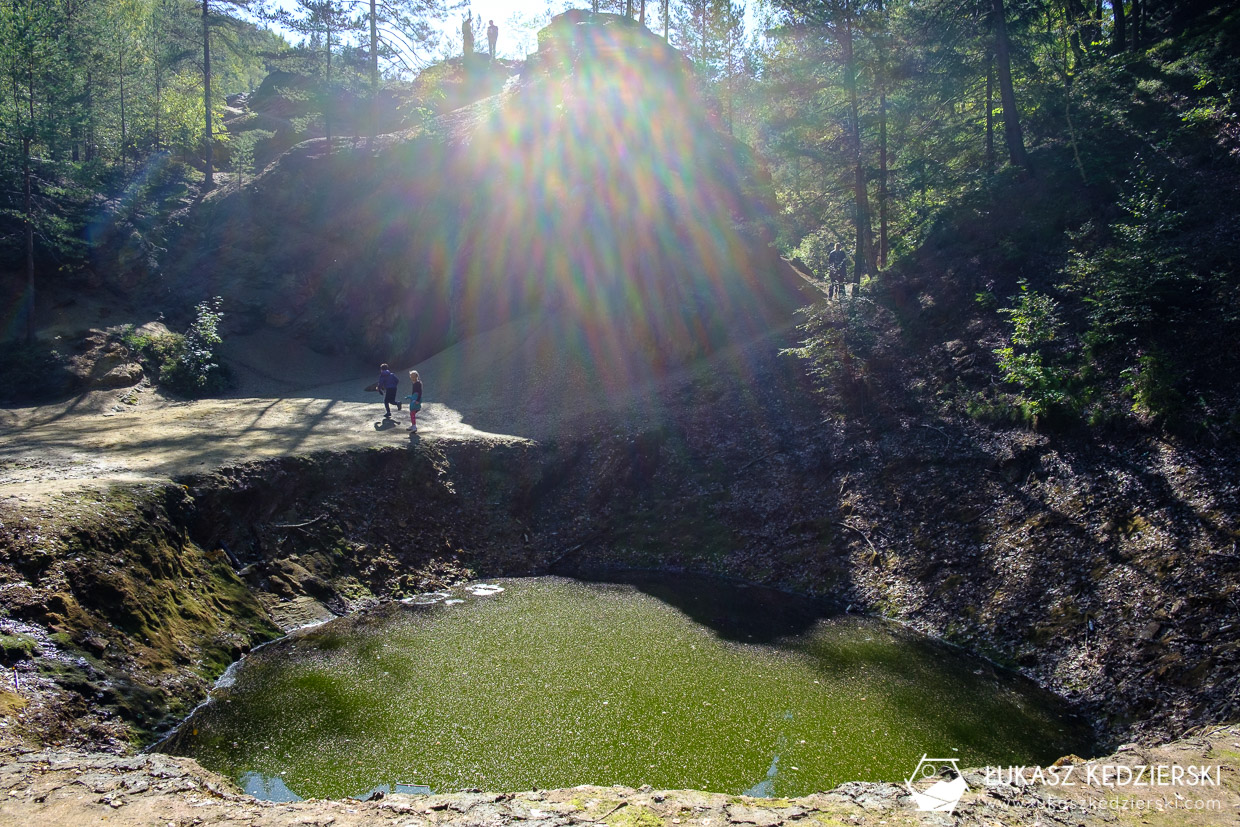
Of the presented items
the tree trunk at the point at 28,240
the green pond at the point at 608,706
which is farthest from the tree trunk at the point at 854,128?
the tree trunk at the point at 28,240

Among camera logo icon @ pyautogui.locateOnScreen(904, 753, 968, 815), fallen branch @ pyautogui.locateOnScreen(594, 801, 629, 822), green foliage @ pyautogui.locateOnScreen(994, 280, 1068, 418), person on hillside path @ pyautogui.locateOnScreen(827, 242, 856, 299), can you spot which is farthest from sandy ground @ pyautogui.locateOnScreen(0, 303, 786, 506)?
camera logo icon @ pyautogui.locateOnScreen(904, 753, 968, 815)

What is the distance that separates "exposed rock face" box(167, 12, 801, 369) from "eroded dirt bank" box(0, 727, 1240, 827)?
16.1 meters

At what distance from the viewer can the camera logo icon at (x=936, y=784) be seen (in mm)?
5891

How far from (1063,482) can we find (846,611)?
4.23 metres

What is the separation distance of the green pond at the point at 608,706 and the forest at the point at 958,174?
19.6 ft

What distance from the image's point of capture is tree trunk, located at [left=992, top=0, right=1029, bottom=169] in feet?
61.2

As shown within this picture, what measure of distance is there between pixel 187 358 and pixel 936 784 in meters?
23.8

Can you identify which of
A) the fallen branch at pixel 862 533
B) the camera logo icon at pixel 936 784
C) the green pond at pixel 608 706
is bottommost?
the green pond at pixel 608 706

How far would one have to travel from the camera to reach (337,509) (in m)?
13.1

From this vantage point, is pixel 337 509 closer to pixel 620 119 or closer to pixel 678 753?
pixel 678 753

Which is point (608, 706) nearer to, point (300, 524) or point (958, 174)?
point (300, 524)

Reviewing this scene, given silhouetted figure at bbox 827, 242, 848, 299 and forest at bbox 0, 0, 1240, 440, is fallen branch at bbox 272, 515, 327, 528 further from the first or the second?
silhouetted figure at bbox 827, 242, 848, 299

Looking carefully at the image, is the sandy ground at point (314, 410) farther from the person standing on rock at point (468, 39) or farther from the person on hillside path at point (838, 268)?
the person standing on rock at point (468, 39)

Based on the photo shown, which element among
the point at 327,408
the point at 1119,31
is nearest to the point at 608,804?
the point at 327,408
